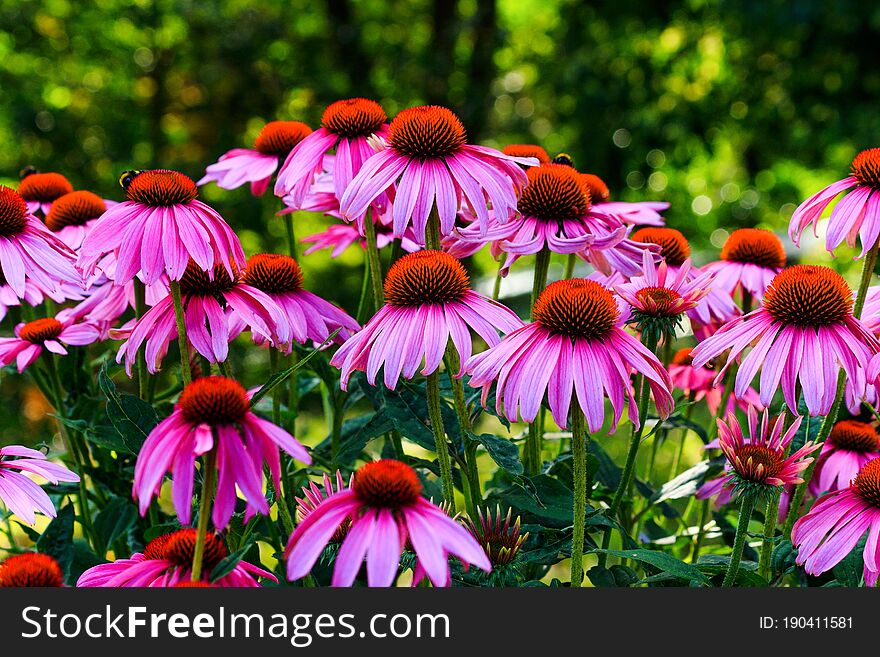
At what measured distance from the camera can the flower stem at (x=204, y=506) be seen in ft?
2.37

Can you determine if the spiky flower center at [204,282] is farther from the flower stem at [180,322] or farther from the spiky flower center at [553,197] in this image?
the spiky flower center at [553,197]

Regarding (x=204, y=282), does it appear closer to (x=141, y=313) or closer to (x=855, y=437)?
(x=141, y=313)

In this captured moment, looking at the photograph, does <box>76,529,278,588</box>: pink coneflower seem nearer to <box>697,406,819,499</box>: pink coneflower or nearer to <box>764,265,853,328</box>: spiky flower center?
<box>697,406,819,499</box>: pink coneflower

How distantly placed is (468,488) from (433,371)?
0.26 m

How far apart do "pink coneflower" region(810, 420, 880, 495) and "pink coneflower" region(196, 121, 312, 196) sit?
82cm

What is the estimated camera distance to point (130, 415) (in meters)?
0.99

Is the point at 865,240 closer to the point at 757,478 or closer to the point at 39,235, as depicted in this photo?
the point at 757,478

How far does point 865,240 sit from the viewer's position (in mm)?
1030

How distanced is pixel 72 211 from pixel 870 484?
3.66 feet

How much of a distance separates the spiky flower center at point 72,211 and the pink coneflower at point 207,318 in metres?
0.45

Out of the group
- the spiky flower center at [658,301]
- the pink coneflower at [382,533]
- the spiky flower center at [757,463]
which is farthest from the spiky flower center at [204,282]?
the spiky flower center at [757,463]

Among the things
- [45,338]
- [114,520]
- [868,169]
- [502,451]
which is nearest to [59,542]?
[114,520]

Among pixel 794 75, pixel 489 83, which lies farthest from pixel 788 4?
pixel 489 83

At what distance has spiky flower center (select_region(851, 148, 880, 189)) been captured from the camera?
1104mm
